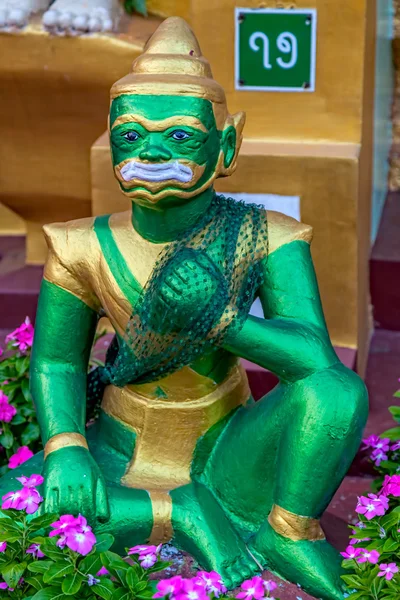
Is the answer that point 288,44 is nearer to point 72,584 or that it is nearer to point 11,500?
point 11,500

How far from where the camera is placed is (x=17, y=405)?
287cm

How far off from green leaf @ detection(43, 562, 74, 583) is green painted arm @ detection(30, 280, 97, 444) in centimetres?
36

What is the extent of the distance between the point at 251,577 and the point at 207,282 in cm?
60

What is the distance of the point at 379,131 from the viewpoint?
386 cm

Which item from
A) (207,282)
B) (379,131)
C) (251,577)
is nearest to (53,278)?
(207,282)

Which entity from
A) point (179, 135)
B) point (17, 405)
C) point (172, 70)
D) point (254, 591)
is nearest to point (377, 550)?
point (254, 591)

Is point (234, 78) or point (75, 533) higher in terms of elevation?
point (234, 78)

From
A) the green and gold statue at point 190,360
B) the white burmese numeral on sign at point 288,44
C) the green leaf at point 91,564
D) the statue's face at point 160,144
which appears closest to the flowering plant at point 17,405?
the green and gold statue at point 190,360

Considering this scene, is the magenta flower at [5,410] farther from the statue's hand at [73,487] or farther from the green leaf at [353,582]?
the green leaf at [353,582]

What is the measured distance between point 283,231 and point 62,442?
603mm

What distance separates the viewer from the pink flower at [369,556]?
2098mm

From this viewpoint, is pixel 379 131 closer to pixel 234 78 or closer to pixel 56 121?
pixel 234 78

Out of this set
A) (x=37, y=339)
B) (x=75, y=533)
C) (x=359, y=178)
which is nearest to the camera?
(x=75, y=533)

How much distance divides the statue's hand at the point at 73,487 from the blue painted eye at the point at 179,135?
0.64 m
